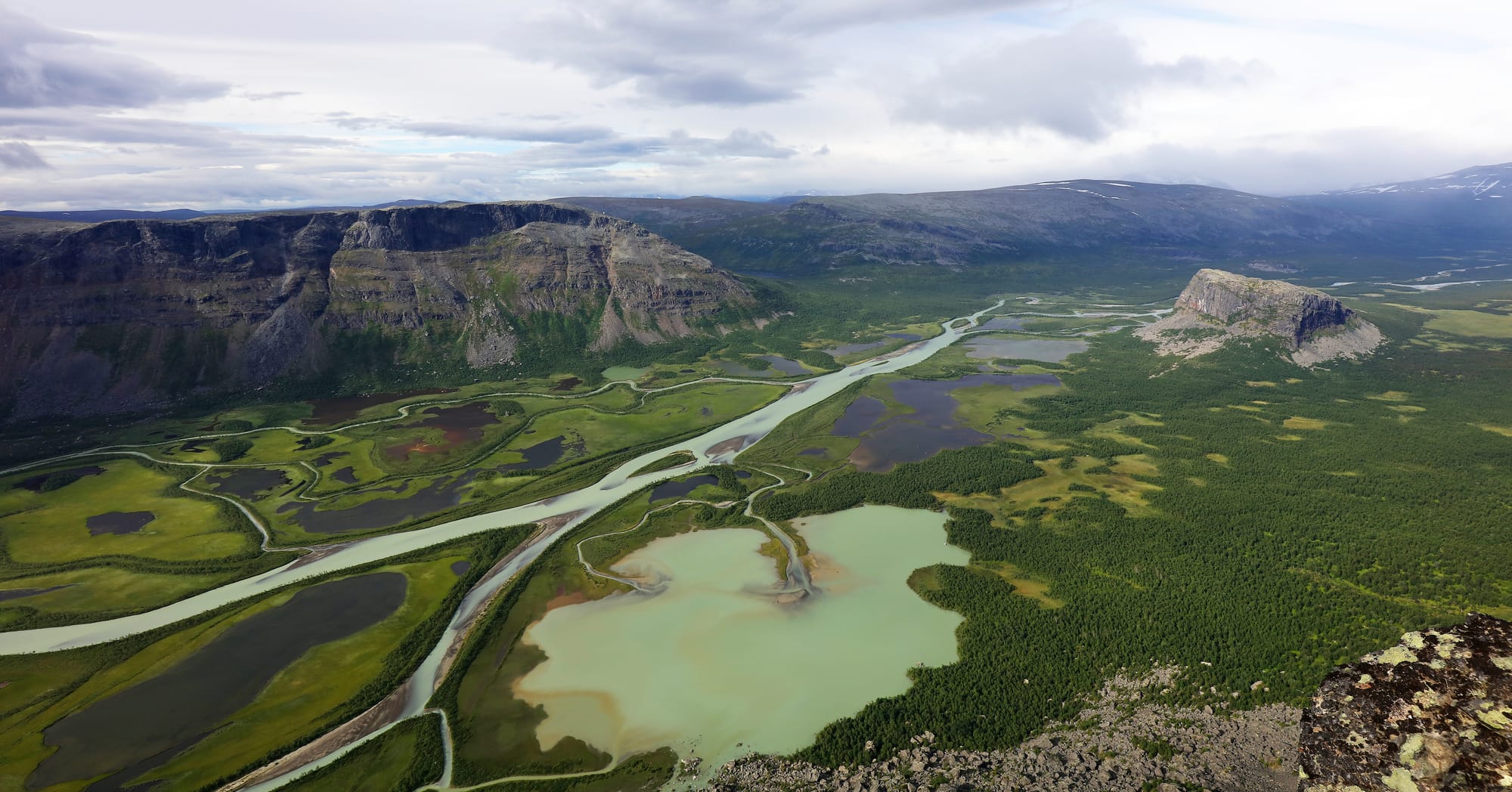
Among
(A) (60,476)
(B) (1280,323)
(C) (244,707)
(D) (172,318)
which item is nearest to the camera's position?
(C) (244,707)

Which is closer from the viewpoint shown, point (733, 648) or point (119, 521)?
point (733, 648)

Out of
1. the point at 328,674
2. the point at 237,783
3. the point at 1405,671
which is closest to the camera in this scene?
the point at 1405,671

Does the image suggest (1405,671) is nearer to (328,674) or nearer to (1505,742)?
(1505,742)

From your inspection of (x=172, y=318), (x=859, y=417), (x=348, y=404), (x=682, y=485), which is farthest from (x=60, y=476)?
(x=859, y=417)

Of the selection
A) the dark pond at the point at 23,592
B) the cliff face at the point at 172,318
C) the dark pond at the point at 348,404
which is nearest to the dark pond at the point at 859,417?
the cliff face at the point at 172,318

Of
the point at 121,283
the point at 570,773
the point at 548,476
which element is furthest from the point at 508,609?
the point at 121,283

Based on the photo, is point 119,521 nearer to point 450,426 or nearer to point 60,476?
point 60,476

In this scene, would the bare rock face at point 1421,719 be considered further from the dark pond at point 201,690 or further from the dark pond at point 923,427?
the dark pond at point 923,427
